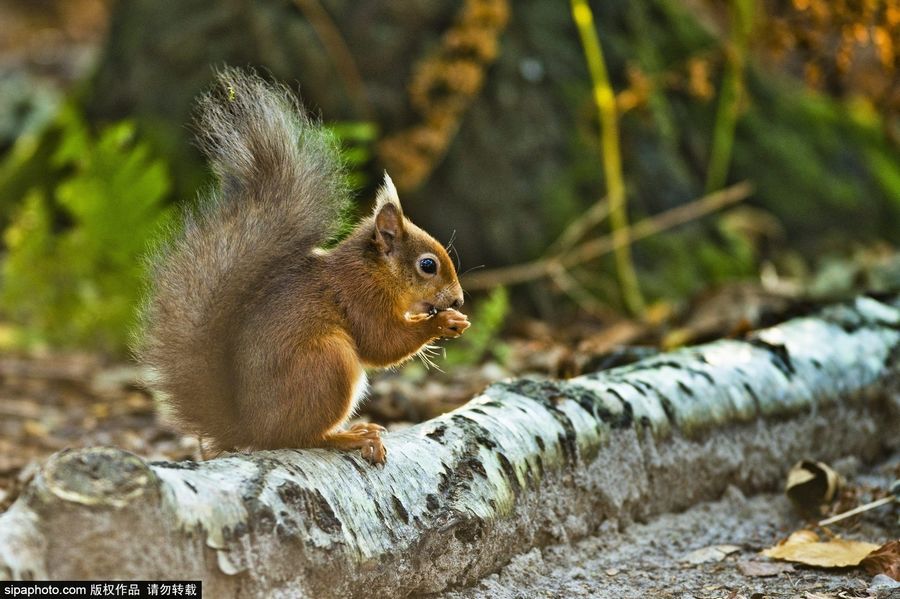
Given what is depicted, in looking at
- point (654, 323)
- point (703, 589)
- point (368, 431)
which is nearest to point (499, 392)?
point (368, 431)

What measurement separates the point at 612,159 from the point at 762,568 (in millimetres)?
3618

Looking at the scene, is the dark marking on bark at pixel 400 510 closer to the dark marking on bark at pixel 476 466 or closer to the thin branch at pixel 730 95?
the dark marking on bark at pixel 476 466

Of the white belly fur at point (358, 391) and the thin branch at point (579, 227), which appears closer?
the white belly fur at point (358, 391)

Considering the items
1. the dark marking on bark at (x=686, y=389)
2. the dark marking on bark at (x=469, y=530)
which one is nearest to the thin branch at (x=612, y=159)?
the dark marking on bark at (x=686, y=389)

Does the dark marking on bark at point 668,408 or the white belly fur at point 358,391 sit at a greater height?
the white belly fur at point 358,391

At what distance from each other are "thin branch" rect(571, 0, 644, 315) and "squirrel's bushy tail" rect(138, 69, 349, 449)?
11.5 feet

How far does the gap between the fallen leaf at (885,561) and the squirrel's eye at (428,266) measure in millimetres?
1498

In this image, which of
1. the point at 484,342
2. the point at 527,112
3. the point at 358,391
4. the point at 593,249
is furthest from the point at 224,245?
the point at 527,112

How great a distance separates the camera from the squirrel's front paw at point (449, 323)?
2998 mm

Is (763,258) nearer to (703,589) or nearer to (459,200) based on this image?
(459,200)

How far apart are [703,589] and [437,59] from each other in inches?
154

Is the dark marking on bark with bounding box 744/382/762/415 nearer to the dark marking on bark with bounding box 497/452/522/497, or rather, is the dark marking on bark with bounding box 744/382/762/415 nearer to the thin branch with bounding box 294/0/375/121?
the dark marking on bark with bounding box 497/452/522/497

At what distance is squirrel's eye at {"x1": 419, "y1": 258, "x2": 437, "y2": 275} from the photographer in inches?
125

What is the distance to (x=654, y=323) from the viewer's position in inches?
208
